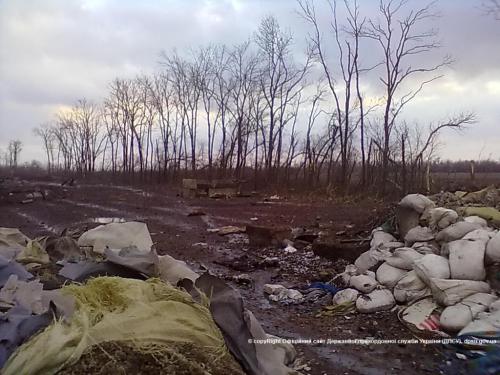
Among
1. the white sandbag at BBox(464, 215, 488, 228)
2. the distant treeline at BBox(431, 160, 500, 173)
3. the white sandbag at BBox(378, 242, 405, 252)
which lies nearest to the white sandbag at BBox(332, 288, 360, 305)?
the white sandbag at BBox(378, 242, 405, 252)

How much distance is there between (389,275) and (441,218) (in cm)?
126

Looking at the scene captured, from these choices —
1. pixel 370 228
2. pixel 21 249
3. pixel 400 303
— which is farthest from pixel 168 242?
pixel 400 303

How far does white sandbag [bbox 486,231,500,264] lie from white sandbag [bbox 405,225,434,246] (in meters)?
1.10

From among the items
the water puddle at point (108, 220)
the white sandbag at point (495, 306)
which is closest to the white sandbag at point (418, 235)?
the white sandbag at point (495, 306)

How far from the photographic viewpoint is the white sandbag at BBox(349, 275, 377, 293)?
5.58 m

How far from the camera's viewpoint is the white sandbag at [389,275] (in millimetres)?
5561

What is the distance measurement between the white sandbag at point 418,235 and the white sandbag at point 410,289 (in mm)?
981

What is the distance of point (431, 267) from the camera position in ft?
16.9

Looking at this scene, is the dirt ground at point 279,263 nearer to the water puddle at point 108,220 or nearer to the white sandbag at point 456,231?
the water puddle at point 108,220

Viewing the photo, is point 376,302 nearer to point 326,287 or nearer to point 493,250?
point 326,287

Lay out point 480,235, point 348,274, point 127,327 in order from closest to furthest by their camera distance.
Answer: point 127,327 < point 480,235 < point 348,274

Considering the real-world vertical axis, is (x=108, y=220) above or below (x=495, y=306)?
below

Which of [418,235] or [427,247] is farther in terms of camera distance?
[418,235]

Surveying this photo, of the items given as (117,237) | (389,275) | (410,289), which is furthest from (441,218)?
(117,237)
